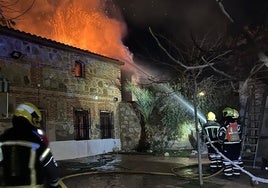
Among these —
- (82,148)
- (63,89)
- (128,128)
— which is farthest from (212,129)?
(128,128)

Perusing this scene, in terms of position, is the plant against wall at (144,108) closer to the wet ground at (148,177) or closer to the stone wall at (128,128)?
the stone wall at (128,128)

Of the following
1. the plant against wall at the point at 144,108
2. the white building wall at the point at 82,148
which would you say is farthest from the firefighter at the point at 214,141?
the plant against wall at the point at 144,108

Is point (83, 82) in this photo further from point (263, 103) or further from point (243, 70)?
point (243, 70)

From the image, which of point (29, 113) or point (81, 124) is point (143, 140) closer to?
point (81, 124)

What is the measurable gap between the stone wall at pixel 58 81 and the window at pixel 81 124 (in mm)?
237

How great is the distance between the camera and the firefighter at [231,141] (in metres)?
10.3

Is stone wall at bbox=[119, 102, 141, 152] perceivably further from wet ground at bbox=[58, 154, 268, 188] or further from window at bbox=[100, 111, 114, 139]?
wet ground at bbox=[58, 154, 268, 188]

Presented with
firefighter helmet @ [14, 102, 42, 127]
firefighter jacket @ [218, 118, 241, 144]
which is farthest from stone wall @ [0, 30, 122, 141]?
firefighter helmet @ [14, 102, 42, 127]

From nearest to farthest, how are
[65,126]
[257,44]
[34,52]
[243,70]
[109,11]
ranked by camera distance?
[257,44] → [243,70] → [34,52] → [65,126] → [109,11]

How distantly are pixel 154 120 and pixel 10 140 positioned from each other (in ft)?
52.1

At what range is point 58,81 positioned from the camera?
17.6 meters

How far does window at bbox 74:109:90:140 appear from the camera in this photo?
61.0 ft

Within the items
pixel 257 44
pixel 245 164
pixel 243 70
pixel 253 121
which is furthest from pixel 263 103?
pixel 257 44

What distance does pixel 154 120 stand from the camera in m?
20.4
